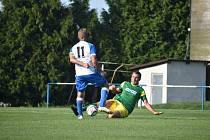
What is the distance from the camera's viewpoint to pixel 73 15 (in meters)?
63.3

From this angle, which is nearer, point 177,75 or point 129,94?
point 129,94

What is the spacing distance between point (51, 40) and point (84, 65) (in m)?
43.3

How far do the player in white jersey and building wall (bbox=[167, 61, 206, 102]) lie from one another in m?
32.0

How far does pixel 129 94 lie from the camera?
52.7 feet

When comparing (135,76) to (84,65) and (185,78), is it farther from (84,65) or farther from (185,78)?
(185,78)

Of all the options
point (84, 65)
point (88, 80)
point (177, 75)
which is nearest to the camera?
point (84, 65)

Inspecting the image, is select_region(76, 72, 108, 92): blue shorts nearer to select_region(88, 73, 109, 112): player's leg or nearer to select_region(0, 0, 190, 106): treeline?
select_region(88, 73, 109, 112): player's leg

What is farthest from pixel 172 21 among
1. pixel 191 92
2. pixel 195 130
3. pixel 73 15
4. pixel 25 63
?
pixel 195 130

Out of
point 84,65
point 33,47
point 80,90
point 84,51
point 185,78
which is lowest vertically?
point 80,90

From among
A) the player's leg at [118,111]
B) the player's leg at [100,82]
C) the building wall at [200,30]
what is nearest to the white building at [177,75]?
the building wall at [200,30]

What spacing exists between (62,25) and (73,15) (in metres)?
3.86

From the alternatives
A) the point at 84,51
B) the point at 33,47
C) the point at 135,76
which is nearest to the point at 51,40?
the point at 33,47

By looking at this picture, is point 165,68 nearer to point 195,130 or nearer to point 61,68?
point 61,68

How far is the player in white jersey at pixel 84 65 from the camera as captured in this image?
15.9 m
